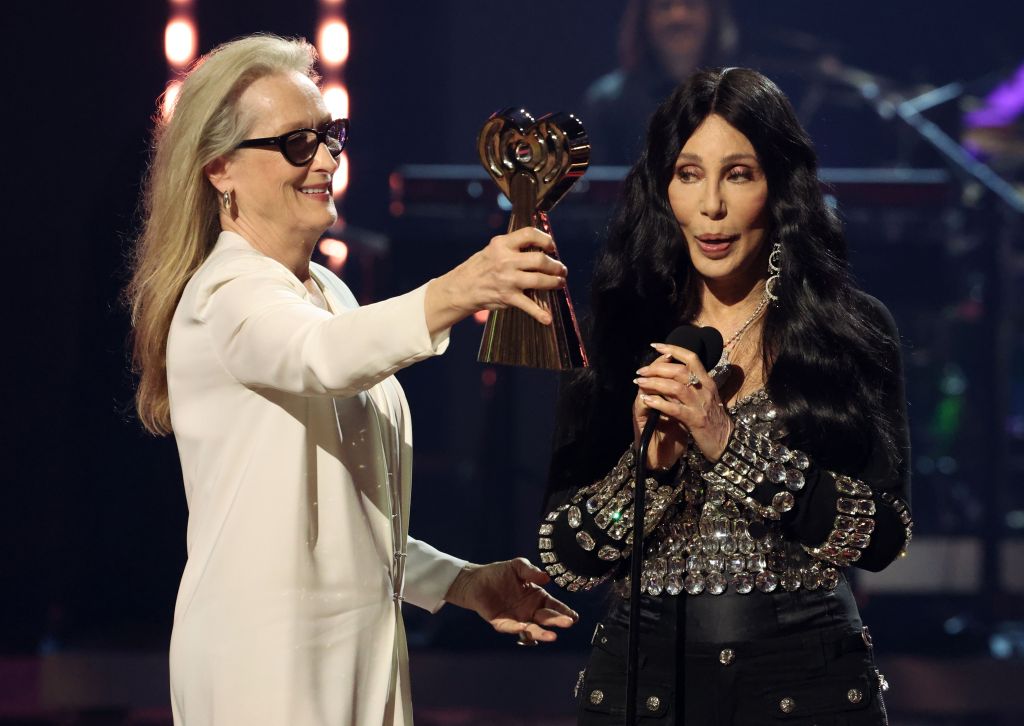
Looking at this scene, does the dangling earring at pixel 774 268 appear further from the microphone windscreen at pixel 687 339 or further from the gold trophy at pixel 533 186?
the gold trophy at pixel 533 186

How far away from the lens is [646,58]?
5113mm

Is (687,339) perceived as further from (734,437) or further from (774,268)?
(774,268)

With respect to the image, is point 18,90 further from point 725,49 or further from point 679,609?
point 679,609

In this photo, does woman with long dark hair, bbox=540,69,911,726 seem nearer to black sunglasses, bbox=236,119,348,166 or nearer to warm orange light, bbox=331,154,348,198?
black sunglasses, bbox=236,119,348,166

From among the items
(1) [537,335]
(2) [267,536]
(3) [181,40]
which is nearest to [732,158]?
(1) [537,335]

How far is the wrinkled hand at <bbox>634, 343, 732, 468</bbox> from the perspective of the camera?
1627 millimetres

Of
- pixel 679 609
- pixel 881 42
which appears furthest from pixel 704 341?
pixel 881 42

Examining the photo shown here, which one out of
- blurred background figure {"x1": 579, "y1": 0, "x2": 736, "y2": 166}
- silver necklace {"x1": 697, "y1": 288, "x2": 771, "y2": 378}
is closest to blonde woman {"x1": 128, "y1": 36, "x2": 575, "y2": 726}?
silver necklace {"x1": 697, "y1": 288, "x2": 771, "y2": 378}

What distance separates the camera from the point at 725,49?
5180 millimetres

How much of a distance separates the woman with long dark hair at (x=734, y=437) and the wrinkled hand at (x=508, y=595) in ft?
0.61

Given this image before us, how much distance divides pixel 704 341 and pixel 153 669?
3.27 metres

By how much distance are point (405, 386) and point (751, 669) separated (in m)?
3.32

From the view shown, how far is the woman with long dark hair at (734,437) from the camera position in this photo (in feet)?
5.74

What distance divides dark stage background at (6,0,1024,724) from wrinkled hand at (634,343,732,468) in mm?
2702
